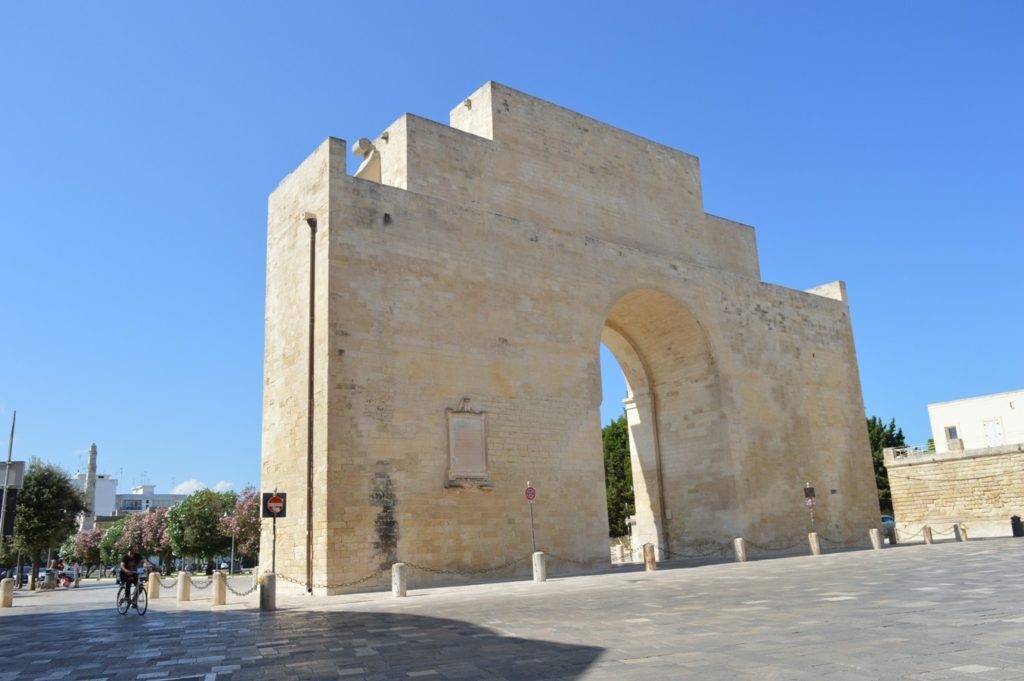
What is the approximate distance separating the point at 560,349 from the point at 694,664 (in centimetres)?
1358

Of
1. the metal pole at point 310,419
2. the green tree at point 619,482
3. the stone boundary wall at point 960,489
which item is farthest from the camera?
the green tree at point 619,482

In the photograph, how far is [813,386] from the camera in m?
25.6

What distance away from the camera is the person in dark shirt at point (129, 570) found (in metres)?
12.4

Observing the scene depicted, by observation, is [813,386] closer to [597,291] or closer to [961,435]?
[597,291]

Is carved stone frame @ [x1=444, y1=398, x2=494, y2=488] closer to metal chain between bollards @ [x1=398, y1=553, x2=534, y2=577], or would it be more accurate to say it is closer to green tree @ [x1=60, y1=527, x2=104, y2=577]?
metal chain between bollards @ [x1=398, y1=553, x2=534, y2=577]

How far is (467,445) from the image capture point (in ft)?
54.9

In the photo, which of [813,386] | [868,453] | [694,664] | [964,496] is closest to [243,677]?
[694,664]

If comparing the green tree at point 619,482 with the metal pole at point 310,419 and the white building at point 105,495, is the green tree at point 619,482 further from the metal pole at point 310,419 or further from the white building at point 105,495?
the white building at point 105,495

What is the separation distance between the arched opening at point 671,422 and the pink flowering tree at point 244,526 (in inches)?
1056

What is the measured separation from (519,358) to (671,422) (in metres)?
7.54

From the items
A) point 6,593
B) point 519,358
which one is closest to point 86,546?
point 6,593

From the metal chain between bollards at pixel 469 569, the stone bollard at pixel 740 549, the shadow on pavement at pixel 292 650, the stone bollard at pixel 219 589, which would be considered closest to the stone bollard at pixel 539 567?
the metal chain between bollards at pixel 469 569

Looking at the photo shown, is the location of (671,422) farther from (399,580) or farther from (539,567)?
(399,580)

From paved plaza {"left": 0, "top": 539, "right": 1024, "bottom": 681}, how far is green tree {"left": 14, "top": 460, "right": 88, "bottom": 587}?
20.8 meters
